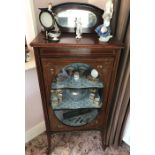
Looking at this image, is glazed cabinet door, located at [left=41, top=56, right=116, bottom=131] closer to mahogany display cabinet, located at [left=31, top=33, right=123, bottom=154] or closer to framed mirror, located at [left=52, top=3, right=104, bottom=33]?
mahogany display cabinet, located at [left=31, top=33, right=123, bottom=154]

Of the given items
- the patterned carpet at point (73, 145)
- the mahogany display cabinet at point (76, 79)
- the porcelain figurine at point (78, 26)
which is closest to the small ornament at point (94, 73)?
the mahogany display cabinet at point (76, 79)

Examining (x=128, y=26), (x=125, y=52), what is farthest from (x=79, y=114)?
(x=128, y=26)

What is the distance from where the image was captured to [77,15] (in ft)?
3.85

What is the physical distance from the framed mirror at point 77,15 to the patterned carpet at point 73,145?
1134mm

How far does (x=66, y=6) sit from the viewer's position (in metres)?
1.15

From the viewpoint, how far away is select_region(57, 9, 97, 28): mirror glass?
1165 millimetres

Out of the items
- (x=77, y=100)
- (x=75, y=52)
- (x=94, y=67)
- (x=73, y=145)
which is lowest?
(x=73, y=145)

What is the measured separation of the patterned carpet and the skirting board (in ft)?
0.13

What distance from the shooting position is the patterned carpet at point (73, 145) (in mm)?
1519

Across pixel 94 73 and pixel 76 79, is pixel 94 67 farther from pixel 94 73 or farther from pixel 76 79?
pixel 76 79

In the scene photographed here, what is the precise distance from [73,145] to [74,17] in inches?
49.2

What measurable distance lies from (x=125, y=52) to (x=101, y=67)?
0.20 meters

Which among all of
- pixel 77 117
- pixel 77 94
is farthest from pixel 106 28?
pixel 77 117
